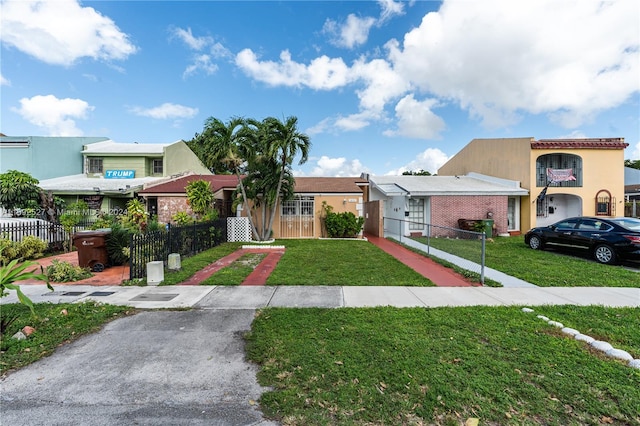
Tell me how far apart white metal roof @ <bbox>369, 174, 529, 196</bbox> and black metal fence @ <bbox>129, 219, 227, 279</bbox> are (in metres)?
10.3

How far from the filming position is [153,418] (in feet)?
7.88

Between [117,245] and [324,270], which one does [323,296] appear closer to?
[324,270]

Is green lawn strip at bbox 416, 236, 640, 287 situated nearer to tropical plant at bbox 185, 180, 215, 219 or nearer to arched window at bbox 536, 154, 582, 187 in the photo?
arched window at bbox 536, 154, 582, 187

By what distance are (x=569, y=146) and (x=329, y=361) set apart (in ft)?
70.5

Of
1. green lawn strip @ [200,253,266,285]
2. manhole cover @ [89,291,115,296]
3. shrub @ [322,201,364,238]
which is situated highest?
shrub @ [322,201,364,238]

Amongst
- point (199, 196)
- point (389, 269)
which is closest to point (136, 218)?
point (199, 196)

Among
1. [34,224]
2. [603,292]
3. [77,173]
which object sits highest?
[77,173]

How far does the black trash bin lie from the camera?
7.59 meters

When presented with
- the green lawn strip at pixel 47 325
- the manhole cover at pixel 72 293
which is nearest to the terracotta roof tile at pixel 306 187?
the manhole cover at pixel 72 293

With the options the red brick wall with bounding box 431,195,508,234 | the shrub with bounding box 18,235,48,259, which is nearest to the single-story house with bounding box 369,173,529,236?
the red brick wall with bounding box 431,195,508,234

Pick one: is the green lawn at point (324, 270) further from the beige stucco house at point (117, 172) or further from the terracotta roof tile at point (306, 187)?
the beige stucco house at point (117, 172)

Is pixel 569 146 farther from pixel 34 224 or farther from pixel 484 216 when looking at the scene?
pixel 34 224

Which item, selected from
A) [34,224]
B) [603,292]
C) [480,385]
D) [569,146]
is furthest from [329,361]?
[569,146]

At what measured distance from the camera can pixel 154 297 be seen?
569 cm
